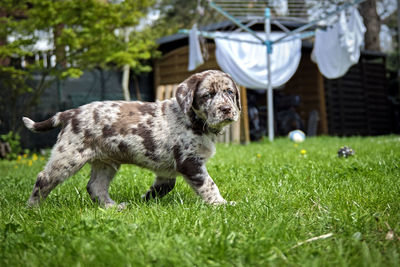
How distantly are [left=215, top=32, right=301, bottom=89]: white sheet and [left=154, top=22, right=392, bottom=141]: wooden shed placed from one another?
255 cm

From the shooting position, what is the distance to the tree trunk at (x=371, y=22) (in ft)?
54.2

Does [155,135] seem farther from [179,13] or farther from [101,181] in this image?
[179,13]

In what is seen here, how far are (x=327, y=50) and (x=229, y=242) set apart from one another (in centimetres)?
913

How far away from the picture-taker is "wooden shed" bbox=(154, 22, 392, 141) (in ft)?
45.0

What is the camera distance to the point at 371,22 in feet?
54.1

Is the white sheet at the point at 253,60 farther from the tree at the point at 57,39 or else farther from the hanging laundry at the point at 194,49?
the tree at the point at 57,39

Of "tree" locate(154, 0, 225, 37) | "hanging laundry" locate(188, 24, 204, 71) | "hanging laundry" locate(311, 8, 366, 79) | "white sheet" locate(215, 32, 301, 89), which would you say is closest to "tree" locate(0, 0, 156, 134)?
"hanging laundry" locate(188, 24, 204, 71)

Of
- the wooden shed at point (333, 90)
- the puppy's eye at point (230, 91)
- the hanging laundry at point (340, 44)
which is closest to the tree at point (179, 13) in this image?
the wooden shed at point (333, 90)

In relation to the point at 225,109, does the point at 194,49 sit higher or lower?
higher

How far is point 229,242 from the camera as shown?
1.96 m

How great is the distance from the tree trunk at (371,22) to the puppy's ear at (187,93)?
15.7m

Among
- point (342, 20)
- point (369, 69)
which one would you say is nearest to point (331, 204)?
point (342, 20)

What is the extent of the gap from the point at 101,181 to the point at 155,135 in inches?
28.9

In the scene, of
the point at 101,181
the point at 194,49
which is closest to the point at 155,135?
the point at 101,181
